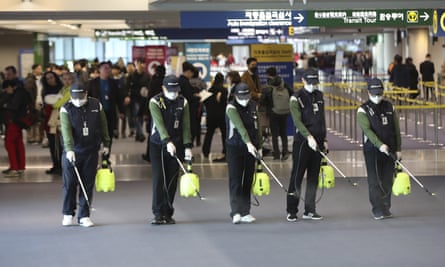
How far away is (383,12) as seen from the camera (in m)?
20.2

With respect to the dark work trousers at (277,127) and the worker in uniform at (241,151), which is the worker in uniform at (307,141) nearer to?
the worker in uniform at (241,151)

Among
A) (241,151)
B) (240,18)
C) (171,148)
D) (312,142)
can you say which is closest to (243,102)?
(241,151)

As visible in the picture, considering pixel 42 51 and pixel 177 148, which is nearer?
pixel 177 148

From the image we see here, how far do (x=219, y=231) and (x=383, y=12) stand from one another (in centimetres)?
848

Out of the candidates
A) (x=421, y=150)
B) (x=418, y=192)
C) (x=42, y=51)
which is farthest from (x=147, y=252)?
(x=42, y=51)

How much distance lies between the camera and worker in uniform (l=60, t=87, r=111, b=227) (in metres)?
13.3

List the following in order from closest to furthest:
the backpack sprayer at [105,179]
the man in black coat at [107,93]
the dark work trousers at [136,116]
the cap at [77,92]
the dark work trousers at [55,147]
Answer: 1. the cap at [77,92]
2. the backpack sprayer at [105,179]
3. the dark work trousers at [55,147]
4. the man in black coat at [107,93]
5. the dark work trousers at [136,116]

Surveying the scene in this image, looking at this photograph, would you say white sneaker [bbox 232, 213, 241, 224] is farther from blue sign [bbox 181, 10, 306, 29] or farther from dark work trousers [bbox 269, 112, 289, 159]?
dark work trousers [bbox 269, 112, 289, 159]

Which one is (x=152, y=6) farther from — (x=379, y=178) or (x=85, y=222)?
(x=379, y=178)

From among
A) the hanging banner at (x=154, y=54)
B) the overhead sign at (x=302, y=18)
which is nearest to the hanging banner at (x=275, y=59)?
the overhead sign at (x=302, y=18)

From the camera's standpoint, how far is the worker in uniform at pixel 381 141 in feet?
44.9

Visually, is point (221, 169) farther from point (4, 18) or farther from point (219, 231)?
point (219, 231)

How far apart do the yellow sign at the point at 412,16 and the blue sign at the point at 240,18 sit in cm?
197

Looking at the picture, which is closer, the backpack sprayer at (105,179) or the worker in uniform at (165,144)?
the worker in uniform at (165,144)
